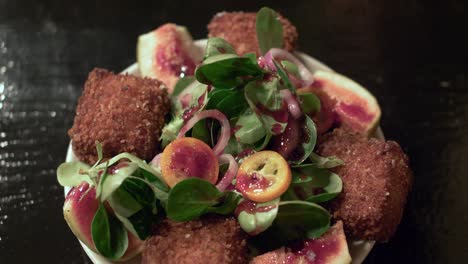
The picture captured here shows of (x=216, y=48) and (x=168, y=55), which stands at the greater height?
(x=216, y=48)

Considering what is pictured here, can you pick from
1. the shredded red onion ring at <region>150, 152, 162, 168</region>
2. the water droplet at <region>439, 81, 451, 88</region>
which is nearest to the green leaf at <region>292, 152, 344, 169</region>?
the shredded red onion ring at <region>150, 152, 162, 168</region>

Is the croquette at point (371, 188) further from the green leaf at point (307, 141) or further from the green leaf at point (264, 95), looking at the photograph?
the green leaf at point (264, 95)

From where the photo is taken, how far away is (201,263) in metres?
1.84

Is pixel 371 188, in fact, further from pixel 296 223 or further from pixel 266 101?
pixel 266 101

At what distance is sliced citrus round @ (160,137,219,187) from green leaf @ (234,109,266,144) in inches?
5.5

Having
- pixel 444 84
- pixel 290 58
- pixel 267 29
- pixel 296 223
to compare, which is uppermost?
pixel 267 29

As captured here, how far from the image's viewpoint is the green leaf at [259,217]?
189 cm

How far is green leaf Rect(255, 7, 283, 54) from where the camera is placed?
244 centimetres

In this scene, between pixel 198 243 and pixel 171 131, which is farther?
pixel 171 131

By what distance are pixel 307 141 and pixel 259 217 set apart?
15.3 inches

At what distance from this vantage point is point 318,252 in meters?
1.92

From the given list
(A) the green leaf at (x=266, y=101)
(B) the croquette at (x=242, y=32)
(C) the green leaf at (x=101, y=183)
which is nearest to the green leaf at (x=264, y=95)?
(A) the green leaf at (x=266, y=101)

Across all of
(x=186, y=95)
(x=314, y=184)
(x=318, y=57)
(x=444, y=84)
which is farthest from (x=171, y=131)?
(x=444, y=84)

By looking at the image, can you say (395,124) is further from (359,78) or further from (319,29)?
(319,29)
